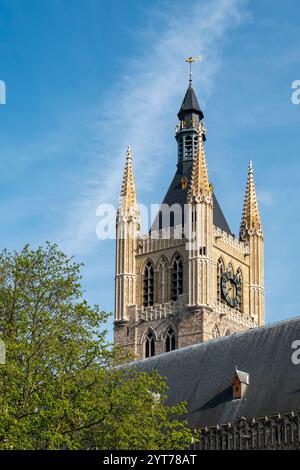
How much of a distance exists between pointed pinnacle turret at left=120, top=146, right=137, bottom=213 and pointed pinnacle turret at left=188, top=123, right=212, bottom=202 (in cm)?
459

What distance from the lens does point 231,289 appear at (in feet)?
249

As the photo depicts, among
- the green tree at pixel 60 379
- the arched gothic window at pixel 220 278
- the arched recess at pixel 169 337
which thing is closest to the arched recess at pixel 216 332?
the arched recess at pixel 169 337

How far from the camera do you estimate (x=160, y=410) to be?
123 feet

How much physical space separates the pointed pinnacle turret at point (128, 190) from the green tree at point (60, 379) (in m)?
38.4

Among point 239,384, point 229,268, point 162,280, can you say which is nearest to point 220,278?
point 229,268

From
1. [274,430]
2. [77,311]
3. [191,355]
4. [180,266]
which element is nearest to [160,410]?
[77,311]

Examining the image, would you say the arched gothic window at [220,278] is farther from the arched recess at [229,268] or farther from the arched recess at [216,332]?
the arched recess at [216,332]

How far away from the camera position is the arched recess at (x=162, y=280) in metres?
74.2

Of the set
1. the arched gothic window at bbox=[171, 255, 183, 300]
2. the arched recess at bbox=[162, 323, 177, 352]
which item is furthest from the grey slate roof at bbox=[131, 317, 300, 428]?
the arched gothic window at bbox=[171, 255, 183, 300]

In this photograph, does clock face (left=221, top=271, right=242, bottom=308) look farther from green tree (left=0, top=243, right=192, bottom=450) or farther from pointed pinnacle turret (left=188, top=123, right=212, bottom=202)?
green tree (left=0, top=243, right=192, bottom=450)

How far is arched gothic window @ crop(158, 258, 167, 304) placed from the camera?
74250mm

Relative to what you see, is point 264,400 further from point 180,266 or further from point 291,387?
point 180,266

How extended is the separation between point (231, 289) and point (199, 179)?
23.3 feet
